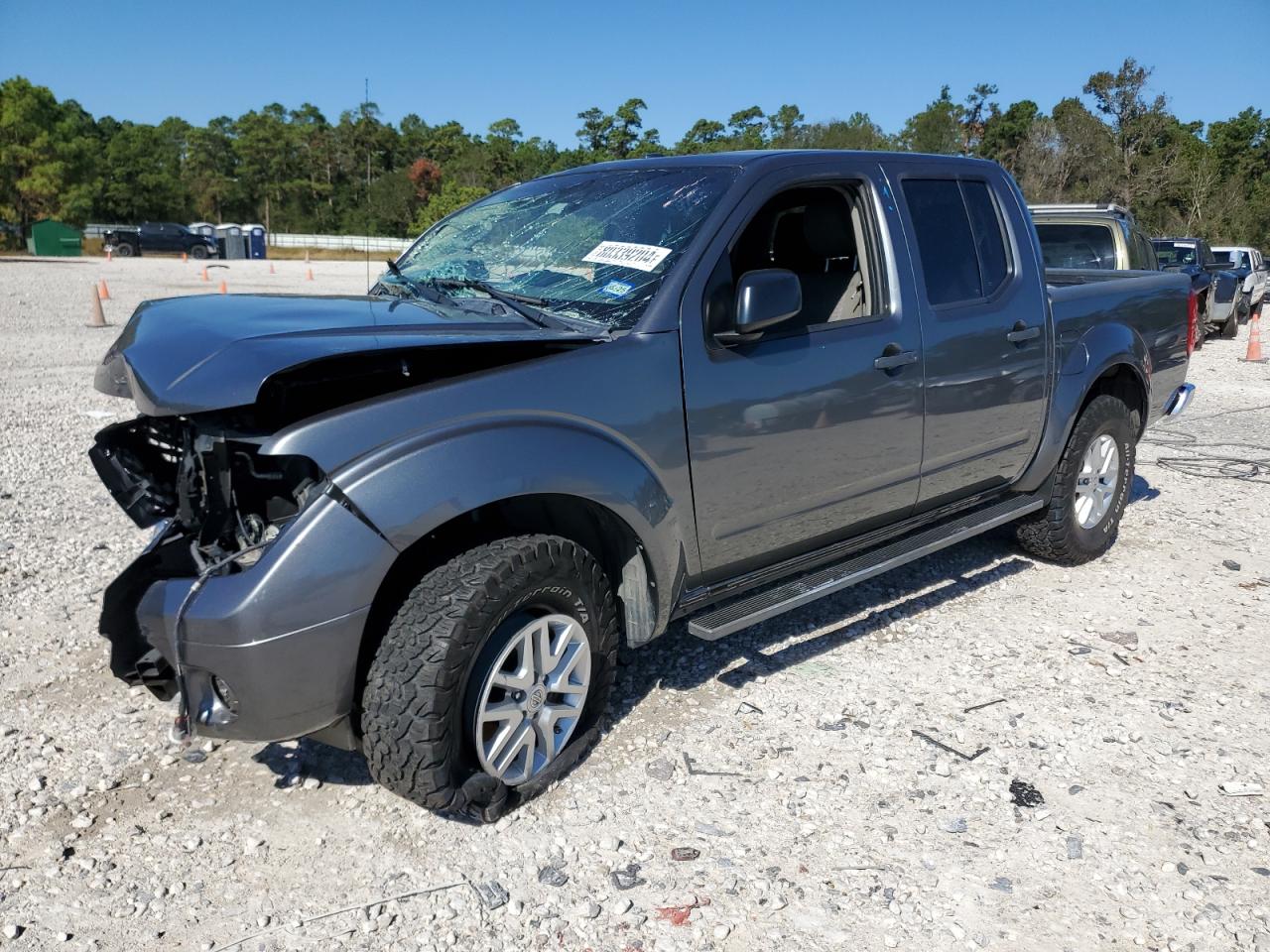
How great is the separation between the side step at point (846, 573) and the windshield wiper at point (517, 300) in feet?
3.66

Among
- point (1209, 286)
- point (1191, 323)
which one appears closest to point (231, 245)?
point (1209, 286)

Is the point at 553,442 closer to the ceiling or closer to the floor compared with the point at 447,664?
closer to the ceiling

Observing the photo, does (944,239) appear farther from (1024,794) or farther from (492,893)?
(492,893)

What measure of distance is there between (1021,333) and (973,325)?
1.26 ft

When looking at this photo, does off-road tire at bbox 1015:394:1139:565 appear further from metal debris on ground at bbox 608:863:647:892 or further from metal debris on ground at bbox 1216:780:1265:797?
metal debris on ground at bbox 608:863:647:892

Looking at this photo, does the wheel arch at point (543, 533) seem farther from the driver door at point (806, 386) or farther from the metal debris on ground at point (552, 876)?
the metal debris on ground at point (552, 876)

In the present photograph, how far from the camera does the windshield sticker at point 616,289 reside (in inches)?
133

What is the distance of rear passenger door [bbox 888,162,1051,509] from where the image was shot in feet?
13.6

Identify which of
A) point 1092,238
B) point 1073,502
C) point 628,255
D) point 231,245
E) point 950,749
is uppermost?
point 231,245

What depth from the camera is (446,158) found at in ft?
323

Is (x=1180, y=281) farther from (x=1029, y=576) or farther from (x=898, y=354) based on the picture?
(x=898, y=354)

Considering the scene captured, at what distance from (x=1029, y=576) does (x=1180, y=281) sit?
2.09 meters

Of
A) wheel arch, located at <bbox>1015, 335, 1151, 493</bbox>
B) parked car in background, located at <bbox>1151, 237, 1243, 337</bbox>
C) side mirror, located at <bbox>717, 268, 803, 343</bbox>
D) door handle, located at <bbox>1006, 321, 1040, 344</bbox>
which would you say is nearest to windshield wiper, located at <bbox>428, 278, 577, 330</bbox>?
side mirror, located at <bbox>717, 268, 803, 343</bbox>

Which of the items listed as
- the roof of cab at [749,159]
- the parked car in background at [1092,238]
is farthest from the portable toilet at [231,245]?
the roof of cab at [749,159]
